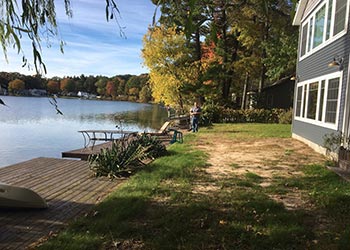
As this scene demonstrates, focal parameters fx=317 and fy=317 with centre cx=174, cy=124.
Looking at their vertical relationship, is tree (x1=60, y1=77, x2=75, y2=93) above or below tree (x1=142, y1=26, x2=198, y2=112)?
below

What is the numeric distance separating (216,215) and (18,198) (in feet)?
9.99

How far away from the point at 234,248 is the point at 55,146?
1390 cm

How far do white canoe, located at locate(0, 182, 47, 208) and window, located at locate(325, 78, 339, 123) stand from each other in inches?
325

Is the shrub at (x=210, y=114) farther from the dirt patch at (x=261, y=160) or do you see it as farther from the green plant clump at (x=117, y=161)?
the green plant clump at (x=117, y=161)

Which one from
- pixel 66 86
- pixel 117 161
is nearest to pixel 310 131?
pixel 117 161

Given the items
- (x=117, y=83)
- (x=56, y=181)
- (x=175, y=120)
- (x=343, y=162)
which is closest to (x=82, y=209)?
(x=56, y=181)

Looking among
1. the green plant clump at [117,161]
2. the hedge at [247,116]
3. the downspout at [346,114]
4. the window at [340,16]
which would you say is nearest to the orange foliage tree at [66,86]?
the green plant clump at [117,161]

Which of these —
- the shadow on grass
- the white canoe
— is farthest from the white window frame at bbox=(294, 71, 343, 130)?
the white canoe

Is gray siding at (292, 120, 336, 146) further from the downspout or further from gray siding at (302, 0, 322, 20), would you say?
gray siding at (302, 0, 322, 20)

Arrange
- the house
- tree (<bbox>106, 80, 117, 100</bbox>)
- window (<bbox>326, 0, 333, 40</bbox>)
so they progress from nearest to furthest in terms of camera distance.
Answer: the house → window (<bbox>326, 0, 333, 40</bbox>) → tree (<bbox>106, 80, 117, 100</bbox>)

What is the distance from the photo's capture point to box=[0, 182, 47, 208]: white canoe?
4875 mm

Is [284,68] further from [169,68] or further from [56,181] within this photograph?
[56,181]

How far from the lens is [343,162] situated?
7480mm

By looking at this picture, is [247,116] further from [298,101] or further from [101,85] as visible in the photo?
[101,85]
